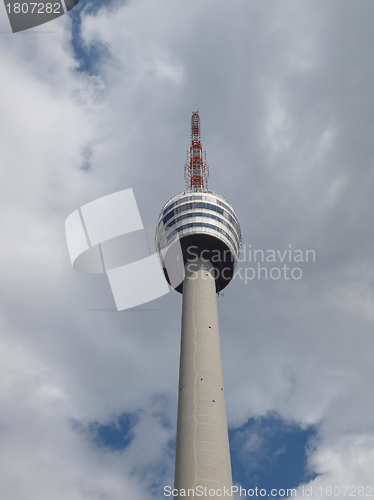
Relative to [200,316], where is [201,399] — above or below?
below

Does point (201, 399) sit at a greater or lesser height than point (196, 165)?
lesser

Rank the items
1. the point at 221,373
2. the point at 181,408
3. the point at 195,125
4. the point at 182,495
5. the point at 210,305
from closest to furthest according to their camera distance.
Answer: the point at 182,495 < the point at 181,408 < the point at 221,373 < the point at 210,305 < the point at 195,125

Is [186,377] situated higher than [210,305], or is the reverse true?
[210,305]

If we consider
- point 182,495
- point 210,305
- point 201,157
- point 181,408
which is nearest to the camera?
point 182,495

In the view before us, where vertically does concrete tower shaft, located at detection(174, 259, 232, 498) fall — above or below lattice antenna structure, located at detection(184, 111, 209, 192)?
below

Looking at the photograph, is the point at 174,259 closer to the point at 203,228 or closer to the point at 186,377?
the point at 203,228

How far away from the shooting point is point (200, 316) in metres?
67.5

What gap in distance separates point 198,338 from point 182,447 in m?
15.2

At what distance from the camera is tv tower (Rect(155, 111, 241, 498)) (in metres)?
52.0

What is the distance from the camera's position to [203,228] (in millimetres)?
77688

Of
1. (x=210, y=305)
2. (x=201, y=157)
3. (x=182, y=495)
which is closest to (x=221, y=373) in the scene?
(x=210, y=305)

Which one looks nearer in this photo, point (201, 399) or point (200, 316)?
point (201, 399)

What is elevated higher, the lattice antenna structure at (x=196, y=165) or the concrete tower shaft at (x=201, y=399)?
the lattice antenna structure at (x=196, y=165)

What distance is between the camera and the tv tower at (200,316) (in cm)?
5203
